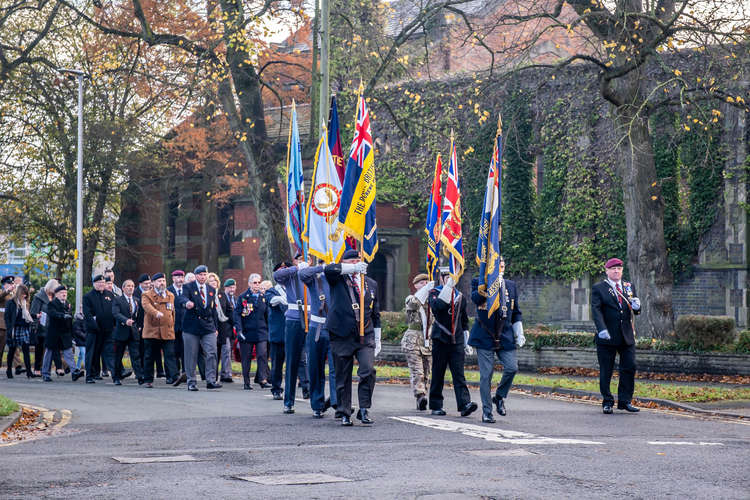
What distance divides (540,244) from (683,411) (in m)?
19.9

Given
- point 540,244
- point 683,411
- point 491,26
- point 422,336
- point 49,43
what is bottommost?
point 683,411

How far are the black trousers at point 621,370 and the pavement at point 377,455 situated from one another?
0.34 meters

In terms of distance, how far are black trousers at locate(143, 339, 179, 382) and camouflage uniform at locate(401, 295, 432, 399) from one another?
602 cm

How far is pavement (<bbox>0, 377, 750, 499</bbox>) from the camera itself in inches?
297

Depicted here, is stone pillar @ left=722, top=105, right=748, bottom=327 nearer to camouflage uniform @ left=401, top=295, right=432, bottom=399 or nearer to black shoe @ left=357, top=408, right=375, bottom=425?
camouflage uniform @ left=401, top=295, right=432, bottom=399

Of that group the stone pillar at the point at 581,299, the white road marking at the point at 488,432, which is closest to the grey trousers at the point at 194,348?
the white road marking at the point at 488,432

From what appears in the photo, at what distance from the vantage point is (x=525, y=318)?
Result: 35.2m

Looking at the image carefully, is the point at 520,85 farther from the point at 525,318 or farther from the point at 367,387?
the point at 367,387

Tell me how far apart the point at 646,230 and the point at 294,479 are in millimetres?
16075

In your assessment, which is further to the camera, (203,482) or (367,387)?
(367,387)

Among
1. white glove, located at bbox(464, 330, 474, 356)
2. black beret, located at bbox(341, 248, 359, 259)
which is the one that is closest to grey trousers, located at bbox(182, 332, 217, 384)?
white glove, located at bbox(464, 330, 474, 356)

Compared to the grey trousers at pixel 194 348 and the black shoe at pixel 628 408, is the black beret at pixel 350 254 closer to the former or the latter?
the black shoe at pixel 628 408

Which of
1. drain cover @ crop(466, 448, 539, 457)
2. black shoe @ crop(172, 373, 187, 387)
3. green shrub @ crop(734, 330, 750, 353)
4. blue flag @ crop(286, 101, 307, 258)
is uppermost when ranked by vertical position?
blue flag @ crop(286, 101, 307, 258)

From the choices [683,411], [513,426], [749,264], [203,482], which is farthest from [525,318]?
[203,482]
